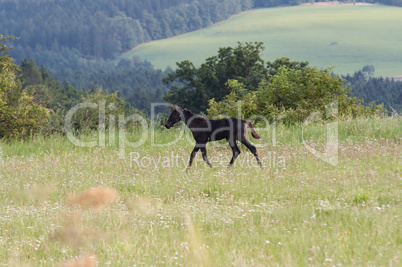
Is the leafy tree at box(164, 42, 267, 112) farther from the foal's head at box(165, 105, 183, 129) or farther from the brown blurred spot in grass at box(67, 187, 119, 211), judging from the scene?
the brown blurred spot in grass at box(67, 187, 119, 211)

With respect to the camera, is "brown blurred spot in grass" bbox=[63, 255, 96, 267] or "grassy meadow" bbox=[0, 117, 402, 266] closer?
"brown blurred spot in grass" bbox=[63, 255, 96, 267]

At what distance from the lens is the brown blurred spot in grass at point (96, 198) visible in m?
9.84

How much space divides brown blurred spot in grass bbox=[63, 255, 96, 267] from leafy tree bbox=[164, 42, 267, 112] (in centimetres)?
6006

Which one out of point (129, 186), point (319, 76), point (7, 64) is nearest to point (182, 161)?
point (129, 186)

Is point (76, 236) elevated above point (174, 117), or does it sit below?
below

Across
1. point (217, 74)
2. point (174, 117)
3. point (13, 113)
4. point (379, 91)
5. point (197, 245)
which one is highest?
point (217, 74)

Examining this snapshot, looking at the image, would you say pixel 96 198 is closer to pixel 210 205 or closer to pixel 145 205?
pixel 145 205

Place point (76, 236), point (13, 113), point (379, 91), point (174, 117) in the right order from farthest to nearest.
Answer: point (379, 91), point (13, 113), point (174, 117), point (76, 236)

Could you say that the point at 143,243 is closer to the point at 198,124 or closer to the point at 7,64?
the point at 198,124

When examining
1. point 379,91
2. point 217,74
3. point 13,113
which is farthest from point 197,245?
point 379,91

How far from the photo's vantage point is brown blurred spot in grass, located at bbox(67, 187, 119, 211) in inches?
387

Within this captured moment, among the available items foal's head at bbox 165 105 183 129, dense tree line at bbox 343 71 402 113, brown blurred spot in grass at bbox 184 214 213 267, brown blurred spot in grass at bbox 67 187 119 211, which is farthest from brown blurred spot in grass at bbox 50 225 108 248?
dense tree line at bbox 343 71 402 113

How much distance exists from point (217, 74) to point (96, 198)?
59484 millimetres

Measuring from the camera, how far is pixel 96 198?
10.3 meters
